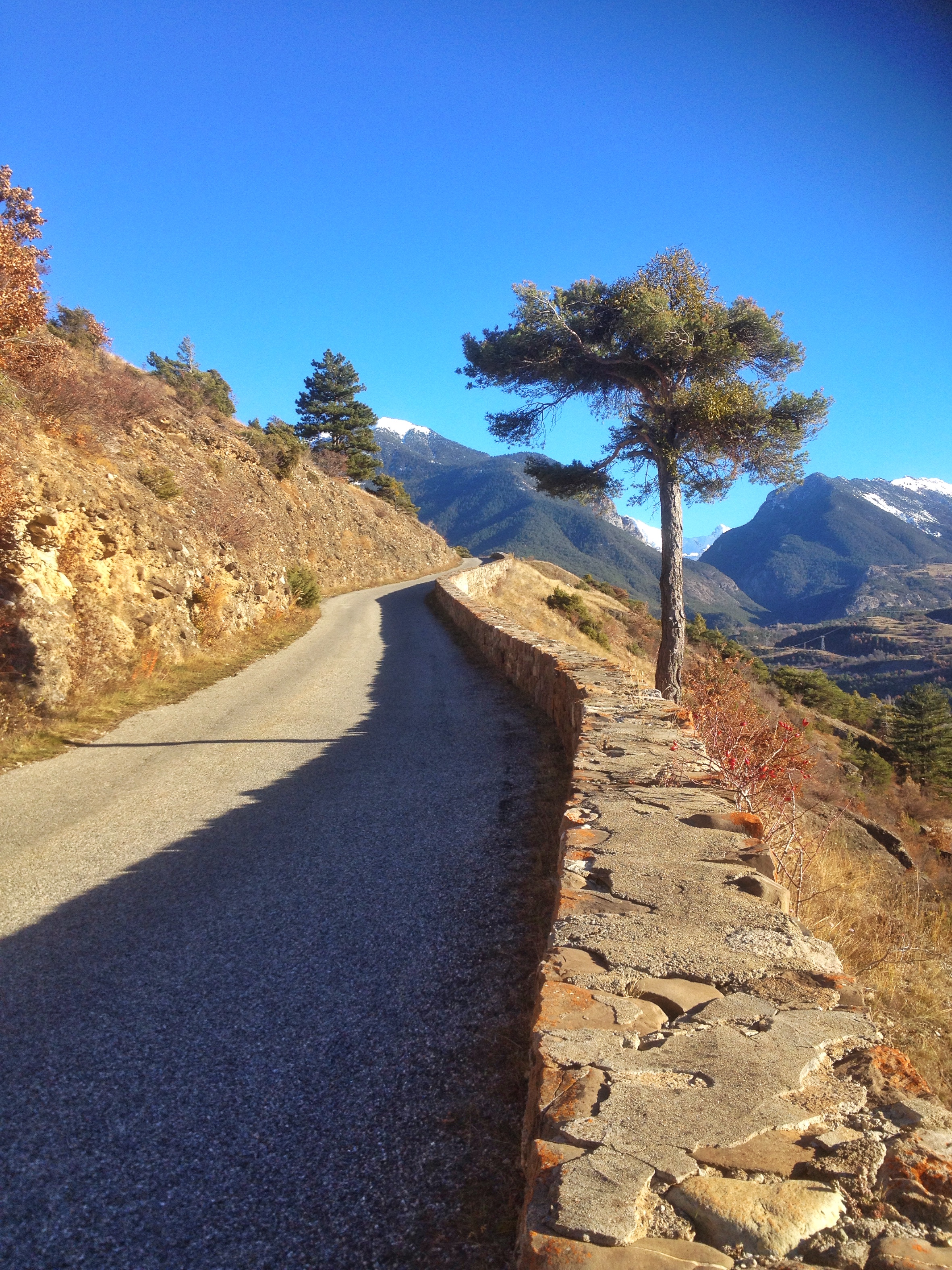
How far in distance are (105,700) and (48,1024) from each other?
278 inches

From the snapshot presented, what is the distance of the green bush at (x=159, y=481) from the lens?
14.0 m

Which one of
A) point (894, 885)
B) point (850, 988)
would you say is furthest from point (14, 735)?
point (894, 885)

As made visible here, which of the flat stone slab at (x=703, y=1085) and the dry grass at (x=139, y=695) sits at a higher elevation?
the flat stone slab at (x=703, y=1085)

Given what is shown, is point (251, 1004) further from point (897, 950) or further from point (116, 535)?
point (116, 535)

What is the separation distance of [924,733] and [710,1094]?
2996 centimetres

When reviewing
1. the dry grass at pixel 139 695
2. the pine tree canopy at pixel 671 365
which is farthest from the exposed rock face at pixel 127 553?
the pine tree canopy at pixel 671 365

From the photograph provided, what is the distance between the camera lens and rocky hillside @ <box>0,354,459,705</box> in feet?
27.5

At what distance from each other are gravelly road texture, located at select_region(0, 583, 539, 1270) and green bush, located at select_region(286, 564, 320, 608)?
45.2 ft

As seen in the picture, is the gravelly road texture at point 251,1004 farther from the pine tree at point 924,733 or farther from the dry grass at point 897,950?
the pine tree at point 924,733

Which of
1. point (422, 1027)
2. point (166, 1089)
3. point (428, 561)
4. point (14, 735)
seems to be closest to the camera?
point (166, 1089)

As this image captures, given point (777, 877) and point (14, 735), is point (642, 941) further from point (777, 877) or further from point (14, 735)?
point (14, 735)

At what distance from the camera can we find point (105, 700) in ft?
30.3

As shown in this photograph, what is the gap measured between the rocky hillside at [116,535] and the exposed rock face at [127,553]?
0.02 m

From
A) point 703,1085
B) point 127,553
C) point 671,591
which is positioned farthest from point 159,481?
point 703,1085
